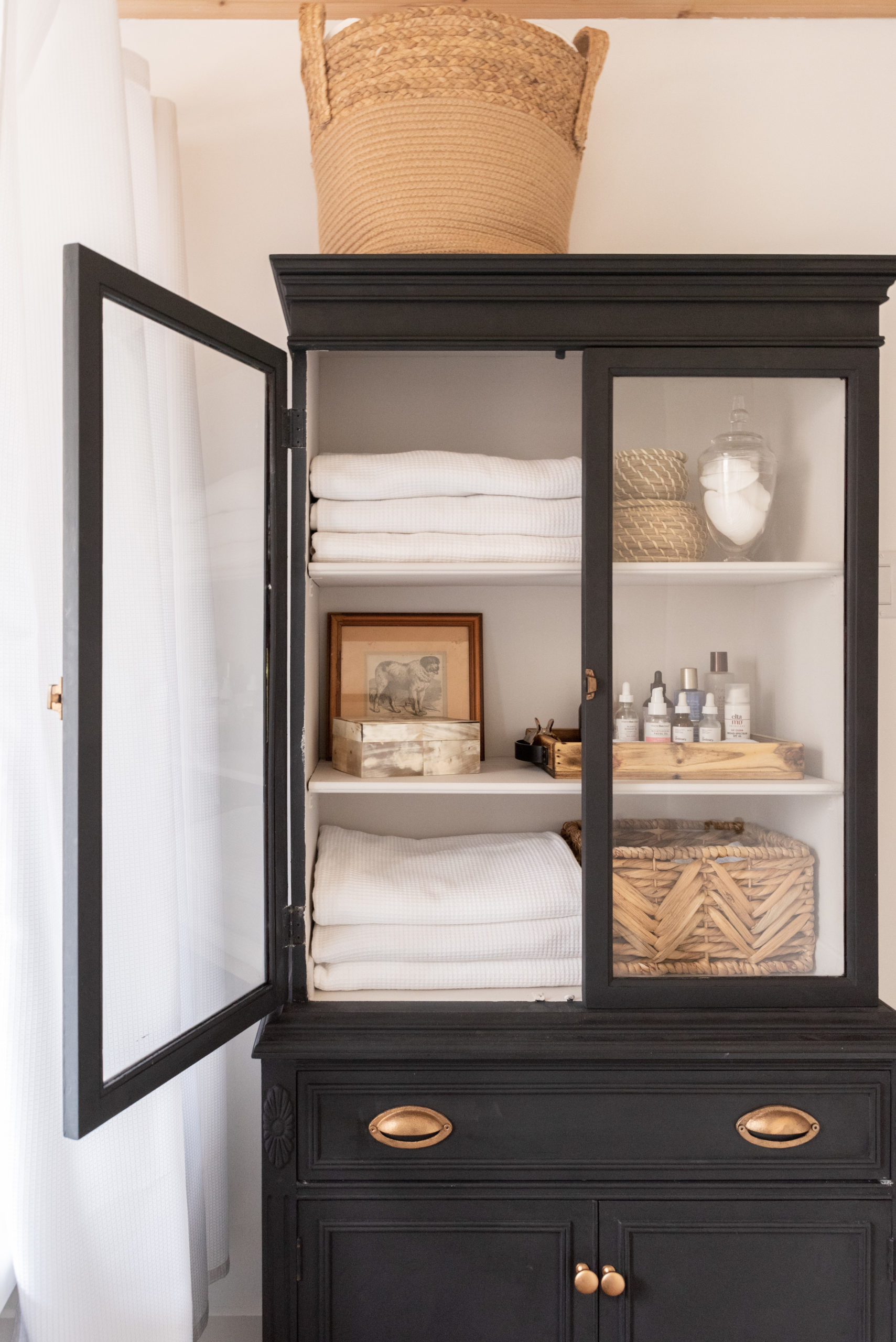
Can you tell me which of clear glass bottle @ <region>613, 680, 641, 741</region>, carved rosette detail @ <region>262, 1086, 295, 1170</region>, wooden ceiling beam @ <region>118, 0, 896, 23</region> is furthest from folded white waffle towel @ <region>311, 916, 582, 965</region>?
wooden ceiling beam @ <region>118, 0, 896, 23</region>

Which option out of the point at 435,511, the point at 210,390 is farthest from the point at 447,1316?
the point at 210,390

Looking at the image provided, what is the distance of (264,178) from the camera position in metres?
1.71

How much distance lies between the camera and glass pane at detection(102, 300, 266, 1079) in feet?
3.70

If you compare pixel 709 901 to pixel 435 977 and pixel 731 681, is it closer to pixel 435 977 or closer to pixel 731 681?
pixel 731 681

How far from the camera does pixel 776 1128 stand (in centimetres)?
125

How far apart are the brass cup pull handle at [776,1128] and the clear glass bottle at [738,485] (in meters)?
0.84

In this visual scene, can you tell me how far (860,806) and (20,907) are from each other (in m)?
1.27

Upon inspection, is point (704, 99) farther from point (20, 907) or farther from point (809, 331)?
point (20, 907)

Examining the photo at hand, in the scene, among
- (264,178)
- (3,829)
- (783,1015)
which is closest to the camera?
(3,829)

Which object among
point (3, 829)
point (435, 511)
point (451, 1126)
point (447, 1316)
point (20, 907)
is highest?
point (435, 511)

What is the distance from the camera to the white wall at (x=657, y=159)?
1.69 metres

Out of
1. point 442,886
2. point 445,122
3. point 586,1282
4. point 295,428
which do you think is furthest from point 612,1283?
point 445,122

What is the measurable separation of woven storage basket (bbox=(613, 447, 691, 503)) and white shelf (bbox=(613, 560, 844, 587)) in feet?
0.36

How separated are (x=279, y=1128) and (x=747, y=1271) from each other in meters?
0.73
